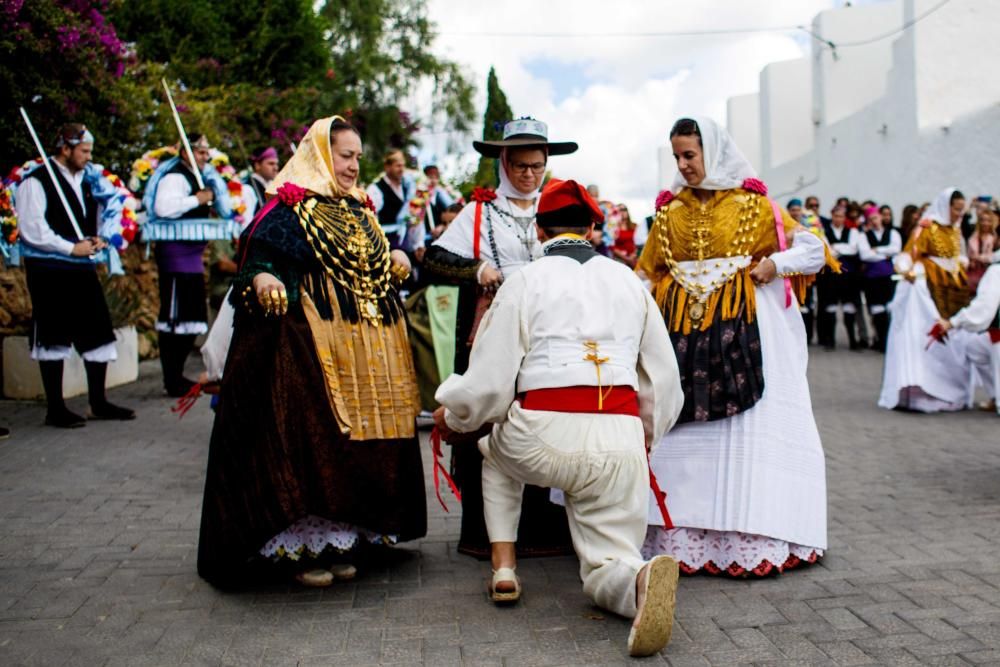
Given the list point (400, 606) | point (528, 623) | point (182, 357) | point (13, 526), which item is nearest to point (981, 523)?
point (528, 623)

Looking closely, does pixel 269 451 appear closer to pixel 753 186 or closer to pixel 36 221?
pixel 753 186

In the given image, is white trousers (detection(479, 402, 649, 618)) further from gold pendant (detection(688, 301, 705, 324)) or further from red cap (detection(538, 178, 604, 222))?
gold pendant (detection(688, 301, 705, 324))

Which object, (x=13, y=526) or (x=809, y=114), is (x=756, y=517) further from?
(x=809, y=114)

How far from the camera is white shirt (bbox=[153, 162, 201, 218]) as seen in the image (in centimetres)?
877

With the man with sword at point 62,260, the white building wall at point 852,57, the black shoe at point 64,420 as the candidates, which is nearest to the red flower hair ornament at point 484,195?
the man with sword at point 62,260

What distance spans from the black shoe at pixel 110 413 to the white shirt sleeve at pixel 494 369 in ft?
17.8

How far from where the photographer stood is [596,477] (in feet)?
11.9

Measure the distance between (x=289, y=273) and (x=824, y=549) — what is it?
267cm

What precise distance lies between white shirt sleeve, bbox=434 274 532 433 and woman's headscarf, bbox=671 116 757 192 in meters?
1.35

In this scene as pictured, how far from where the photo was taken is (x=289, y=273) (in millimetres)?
4184

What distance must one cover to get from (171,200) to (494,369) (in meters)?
6.01

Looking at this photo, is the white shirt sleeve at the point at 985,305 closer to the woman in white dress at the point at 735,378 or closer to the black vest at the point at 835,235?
the woman in white dress at the point at 735,378

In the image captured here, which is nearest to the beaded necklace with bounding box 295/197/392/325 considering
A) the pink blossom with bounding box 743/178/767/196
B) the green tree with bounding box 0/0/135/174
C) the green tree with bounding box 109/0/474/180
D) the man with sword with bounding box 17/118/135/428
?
the pink blossom with bounding box 743/178/767/196

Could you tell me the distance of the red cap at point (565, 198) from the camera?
153 inches
